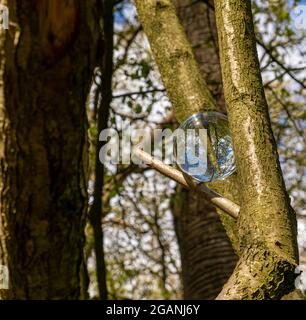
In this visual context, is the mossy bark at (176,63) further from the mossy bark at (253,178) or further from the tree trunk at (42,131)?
the tree trunk at (42,131)

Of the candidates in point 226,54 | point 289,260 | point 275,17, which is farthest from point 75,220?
point 275,17

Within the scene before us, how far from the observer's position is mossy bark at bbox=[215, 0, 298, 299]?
163 cm

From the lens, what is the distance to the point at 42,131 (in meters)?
1.29

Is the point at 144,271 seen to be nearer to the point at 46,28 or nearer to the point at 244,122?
the point at 244,122

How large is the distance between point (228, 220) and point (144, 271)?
11.2 feet

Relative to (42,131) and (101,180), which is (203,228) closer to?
(101,180)

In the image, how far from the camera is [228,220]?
2191 mm

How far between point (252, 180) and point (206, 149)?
0.97 feet

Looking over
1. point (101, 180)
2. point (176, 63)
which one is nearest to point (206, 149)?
point (176, 63)

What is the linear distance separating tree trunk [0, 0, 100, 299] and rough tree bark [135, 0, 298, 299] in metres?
0.53

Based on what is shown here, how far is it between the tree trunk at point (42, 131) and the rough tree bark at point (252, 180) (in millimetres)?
530

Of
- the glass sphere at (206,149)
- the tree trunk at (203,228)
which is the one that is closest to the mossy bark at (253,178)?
the glass sphere at (206,149)

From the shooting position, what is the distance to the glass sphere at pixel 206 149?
6.52 ft

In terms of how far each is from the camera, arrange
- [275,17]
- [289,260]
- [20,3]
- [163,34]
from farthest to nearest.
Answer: [275,17], [163,34], [289,260], [20,3]
